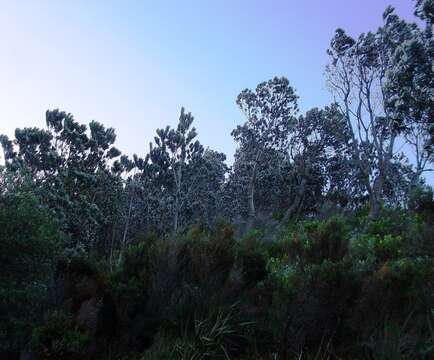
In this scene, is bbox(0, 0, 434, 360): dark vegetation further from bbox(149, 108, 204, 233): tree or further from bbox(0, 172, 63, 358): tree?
bbox(149, 108, 204, 233): tree

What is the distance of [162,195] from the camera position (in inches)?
1133

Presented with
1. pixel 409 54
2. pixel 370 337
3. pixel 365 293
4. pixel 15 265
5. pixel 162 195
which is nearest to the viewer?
pixel 370 337

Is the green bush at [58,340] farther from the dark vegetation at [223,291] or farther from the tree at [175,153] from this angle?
the tree at [175,153]

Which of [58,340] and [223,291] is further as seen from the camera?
[223,291]

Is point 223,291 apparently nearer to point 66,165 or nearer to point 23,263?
point 23,263

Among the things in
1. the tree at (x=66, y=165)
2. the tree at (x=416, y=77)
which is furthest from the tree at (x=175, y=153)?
the tree at (x=416, y=77)

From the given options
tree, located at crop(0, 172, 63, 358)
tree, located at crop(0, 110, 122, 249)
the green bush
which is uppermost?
tree, located at crop(0, 110, 122, 249)

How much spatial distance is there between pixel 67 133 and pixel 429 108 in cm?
1489

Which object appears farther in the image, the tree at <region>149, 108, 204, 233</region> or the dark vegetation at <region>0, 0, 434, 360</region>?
the tree at <region>149, 108, 204, 233</region>

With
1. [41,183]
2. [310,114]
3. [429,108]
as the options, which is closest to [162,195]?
[41,183]

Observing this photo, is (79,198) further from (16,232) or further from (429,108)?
(429,108)

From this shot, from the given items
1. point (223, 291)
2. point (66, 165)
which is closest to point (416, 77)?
point (223, 291)

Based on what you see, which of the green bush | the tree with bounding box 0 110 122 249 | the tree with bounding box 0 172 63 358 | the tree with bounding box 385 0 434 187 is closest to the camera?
the green bush

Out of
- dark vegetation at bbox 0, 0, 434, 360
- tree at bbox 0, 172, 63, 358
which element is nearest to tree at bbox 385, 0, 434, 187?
dark vegetation at bbox 0, 0, 434, 360
